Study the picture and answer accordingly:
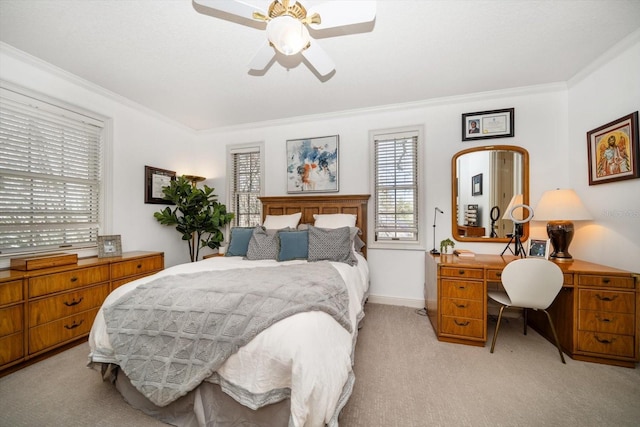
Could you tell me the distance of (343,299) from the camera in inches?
70.2

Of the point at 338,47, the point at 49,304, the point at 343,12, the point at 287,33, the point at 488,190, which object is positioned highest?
the point at 338,47

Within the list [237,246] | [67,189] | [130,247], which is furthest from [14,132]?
[237,246]

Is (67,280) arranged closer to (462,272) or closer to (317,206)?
(317,206)

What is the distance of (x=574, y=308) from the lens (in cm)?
213

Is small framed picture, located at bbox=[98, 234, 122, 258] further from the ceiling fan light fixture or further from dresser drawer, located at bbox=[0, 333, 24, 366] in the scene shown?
the ceiling fan light fixture

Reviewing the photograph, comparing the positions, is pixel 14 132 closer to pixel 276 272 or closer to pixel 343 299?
pixel 276 272

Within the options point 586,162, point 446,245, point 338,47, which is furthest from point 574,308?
point 338,47

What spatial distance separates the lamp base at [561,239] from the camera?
2.47m

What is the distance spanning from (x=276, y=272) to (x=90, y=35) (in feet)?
8.31

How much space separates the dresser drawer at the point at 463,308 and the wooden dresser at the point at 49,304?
351 cm

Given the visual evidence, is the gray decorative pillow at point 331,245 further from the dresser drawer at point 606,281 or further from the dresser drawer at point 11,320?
the dresser drawer at point 11,320

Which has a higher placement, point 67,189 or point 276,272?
point 67,189

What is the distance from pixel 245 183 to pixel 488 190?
11.7 feet

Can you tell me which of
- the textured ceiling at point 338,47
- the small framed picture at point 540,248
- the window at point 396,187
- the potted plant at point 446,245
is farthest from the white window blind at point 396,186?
the small framed picture at point 540,248
